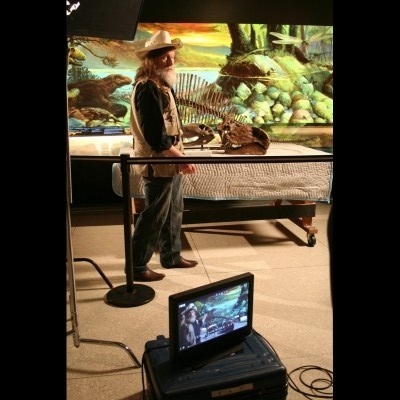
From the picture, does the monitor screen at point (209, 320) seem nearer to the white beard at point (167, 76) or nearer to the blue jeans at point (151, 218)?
the blue jeans at point (151, 218)

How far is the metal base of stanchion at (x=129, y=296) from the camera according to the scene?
2.98 metres

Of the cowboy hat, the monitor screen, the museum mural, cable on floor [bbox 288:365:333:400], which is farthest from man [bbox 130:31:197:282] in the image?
the museum mural

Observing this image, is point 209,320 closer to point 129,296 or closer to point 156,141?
point 129,296

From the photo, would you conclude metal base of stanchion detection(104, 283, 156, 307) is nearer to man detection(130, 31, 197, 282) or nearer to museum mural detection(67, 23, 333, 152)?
man detection(130, 31, 197, 282)

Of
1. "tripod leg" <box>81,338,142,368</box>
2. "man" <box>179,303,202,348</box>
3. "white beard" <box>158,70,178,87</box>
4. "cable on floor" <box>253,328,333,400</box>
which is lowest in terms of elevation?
"cable on floor" <box>253,328,333,400</box>

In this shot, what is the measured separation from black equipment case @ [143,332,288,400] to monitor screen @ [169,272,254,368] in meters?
0.06

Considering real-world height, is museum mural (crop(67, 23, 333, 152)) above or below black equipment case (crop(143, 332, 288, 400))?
above

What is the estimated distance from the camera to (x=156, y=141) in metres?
3.12

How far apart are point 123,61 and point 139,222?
8.24 ft

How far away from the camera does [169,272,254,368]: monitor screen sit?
1.87 meters
